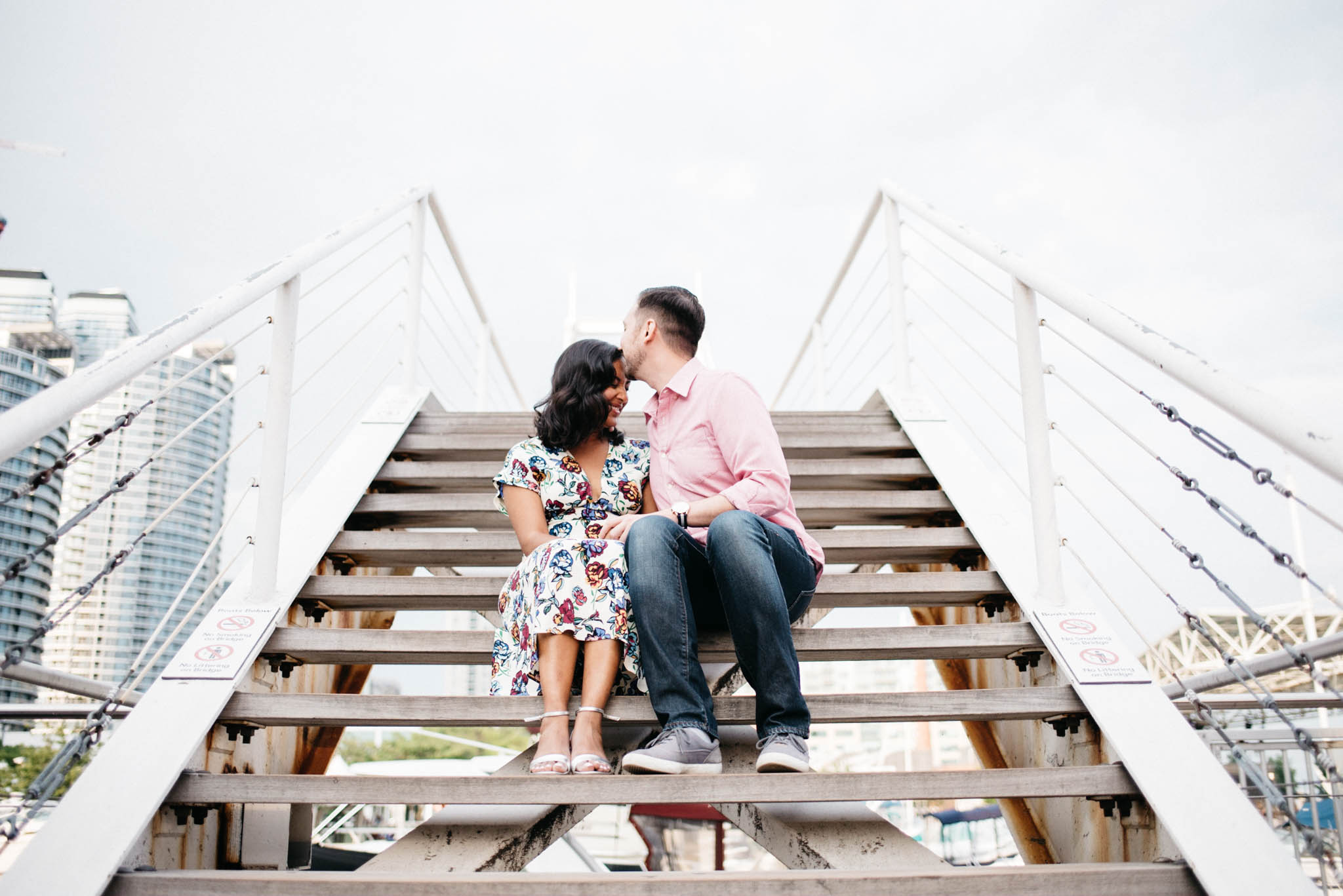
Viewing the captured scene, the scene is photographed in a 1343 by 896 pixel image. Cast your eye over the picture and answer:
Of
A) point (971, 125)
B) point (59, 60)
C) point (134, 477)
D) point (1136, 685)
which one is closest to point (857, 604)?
point (1136, 685)

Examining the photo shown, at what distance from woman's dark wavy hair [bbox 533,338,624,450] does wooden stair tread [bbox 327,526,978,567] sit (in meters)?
0.54

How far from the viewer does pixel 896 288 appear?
372 cm

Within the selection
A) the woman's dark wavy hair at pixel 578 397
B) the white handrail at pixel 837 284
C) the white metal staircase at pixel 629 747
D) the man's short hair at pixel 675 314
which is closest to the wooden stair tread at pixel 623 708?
the white metal staircase at pixel 629 747

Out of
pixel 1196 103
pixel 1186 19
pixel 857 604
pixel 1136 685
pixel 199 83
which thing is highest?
pixel 199 83

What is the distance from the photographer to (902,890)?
130cm

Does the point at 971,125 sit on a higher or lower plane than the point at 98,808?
higher

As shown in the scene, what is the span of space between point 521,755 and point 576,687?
17cm

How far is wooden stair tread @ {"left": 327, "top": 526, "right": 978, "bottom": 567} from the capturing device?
257 cm

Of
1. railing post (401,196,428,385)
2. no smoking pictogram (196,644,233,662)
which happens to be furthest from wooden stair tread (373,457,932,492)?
no smoking pictogram (196,644,233,662)

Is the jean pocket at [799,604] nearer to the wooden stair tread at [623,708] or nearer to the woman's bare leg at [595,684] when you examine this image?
the wooden stair tread at [623,708]

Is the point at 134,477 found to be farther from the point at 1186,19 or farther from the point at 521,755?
the point at 1186,19

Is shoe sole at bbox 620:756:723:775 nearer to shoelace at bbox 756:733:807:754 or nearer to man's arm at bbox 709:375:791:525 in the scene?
shoelace at bbox 756:733:807:754

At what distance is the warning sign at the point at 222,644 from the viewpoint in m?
1.89

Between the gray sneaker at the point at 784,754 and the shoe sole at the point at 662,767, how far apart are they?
0.09 m
